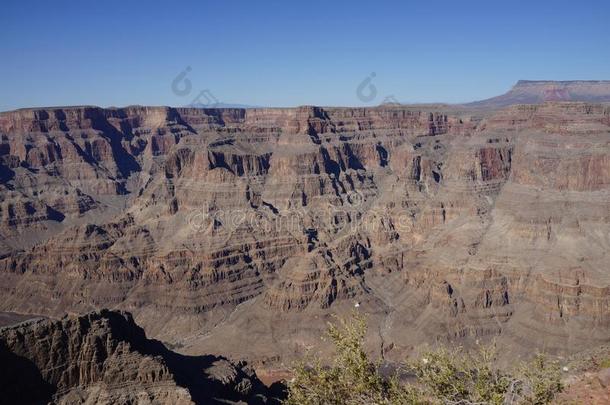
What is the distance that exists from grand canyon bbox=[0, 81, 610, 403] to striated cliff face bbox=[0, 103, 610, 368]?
0.37 m

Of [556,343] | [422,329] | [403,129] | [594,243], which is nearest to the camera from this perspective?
[556,343]

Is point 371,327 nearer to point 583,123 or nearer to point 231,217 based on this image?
point 231,217

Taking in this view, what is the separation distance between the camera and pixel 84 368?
44406 millimetres

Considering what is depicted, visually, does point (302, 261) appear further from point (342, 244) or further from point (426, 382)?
point (426, 382)

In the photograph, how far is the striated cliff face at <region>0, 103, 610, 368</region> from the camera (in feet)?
284

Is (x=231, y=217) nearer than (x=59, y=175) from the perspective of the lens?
Yes

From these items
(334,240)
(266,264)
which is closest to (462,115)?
(334,240)

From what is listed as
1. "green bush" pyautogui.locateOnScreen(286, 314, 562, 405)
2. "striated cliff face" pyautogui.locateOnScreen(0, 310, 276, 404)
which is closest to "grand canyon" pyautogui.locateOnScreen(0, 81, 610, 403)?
"striated cliff face" pyautogui.locateOnScreen(0, 310, 276, 404)

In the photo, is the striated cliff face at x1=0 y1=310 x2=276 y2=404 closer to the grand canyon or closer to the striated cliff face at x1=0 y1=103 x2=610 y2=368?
the grand canyon

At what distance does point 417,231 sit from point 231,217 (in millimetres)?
40996

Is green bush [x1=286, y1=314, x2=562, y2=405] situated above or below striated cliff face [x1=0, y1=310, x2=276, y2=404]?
above

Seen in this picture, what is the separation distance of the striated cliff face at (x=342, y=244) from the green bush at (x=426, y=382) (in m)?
56.6

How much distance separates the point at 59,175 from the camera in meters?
189

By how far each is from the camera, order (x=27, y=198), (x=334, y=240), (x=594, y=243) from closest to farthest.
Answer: (x=594, y=243) → (x=334, y=240) → (x=27, y=198)
